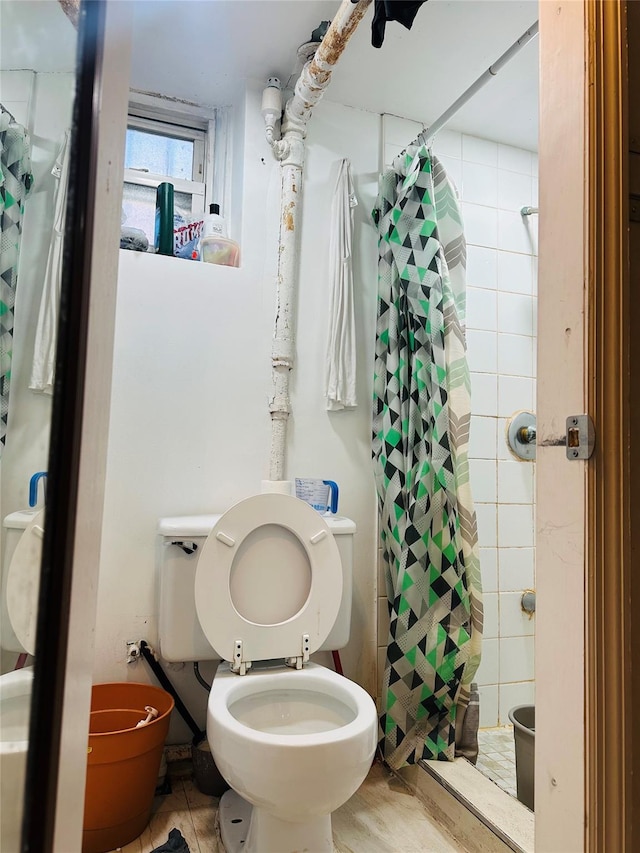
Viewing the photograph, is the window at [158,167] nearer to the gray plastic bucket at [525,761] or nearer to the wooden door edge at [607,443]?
the wooden door edge at [607,443]

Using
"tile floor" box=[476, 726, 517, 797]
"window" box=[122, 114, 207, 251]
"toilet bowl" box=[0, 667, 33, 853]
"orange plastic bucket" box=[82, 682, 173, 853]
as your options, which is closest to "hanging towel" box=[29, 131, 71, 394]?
"toilet bowl" box=[0, 667, 33, 853]

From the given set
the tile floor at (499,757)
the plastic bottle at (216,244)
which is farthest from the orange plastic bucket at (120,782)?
the plastic bottle at (216,244)

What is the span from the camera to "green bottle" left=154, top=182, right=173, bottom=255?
1.81 m

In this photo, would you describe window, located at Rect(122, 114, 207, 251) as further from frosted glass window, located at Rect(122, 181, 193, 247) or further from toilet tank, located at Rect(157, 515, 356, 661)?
toilet tank, located at Rect(157, 515, 356, 661)

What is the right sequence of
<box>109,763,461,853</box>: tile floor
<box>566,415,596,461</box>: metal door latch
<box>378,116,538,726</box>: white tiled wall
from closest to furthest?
<box>566,415,596,461</box>: metal door latch, <box>109,763,461,853</box>: tile floor, <box>378,116,538,726</box>: white tiled wall

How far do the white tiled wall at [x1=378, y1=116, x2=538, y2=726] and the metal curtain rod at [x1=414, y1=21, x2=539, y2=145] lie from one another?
22 cm

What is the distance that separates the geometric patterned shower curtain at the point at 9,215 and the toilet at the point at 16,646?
0.31 m

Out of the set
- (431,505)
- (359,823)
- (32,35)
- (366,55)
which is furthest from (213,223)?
(359,823)

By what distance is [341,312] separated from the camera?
1.93 metres

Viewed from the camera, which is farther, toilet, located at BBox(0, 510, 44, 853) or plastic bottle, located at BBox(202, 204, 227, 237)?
plastic bottle, located at BBox(202, 204, 227, 237)

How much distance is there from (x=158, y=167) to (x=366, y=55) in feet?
2.65

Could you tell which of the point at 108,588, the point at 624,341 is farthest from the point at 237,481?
the point at 624,341

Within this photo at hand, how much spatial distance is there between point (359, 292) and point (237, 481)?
0.80 meters

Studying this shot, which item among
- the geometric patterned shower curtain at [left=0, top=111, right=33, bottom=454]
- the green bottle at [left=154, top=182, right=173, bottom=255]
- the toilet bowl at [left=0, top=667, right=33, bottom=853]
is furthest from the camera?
the green bottle at [left=154, top=182, right=173, bottom=255]
